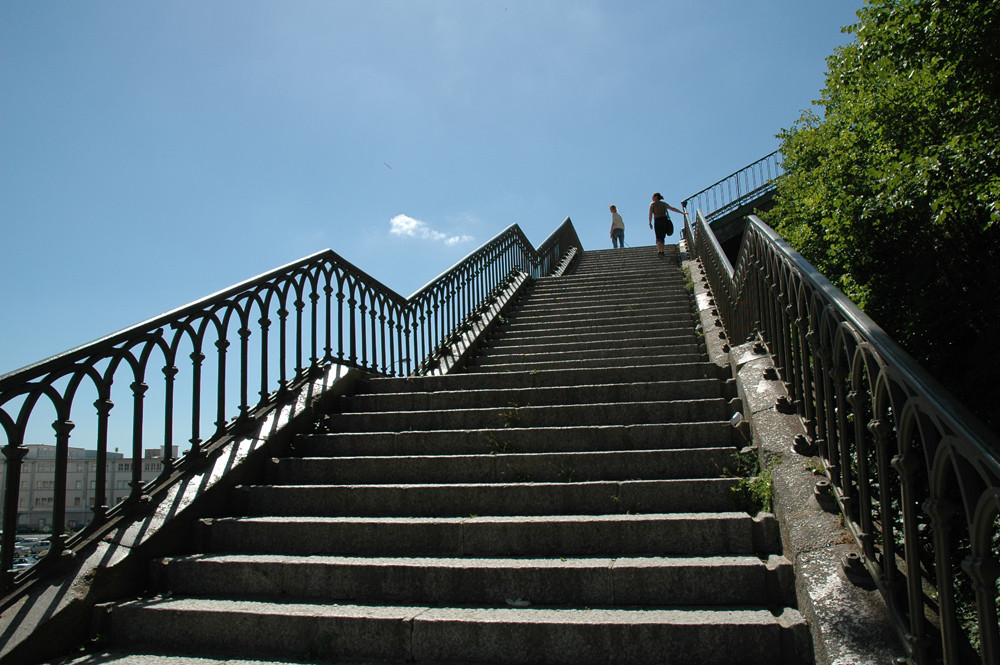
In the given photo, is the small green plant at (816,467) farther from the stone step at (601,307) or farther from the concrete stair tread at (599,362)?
the stone step at (601,307)

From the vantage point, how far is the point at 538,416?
5027 millimetres

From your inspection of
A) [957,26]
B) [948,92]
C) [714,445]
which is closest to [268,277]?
[714,445]

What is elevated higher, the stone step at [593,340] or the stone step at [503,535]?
the stone step at [593,340]

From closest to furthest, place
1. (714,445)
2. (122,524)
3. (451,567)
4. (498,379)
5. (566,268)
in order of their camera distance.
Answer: (451,567), (122,524), (714,445), (498,379), (566,268)

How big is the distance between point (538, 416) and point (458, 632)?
7.29ft

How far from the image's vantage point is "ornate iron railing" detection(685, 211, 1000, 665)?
173 cm

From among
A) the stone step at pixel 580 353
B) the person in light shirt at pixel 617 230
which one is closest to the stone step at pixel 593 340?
the stone step at pixel 580 353

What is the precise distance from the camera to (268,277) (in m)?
5.29

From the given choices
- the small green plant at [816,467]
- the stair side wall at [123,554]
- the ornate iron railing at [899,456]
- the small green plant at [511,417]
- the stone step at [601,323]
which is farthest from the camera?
the stone step at [601,323]

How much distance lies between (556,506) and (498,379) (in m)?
2.10

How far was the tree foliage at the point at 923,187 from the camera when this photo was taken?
563cm

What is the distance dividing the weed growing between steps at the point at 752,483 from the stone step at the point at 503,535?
146mm

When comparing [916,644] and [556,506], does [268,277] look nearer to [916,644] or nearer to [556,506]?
[556,506]

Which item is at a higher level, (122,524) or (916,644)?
(122,524)
